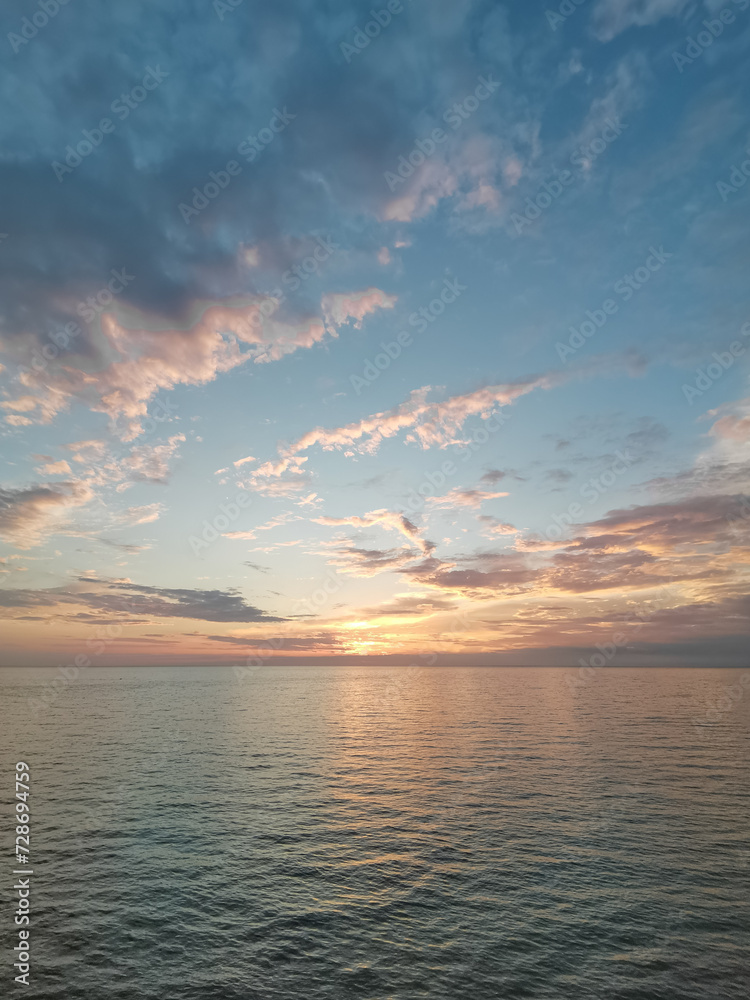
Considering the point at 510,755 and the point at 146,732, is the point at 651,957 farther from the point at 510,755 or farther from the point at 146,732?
the point at 146,732

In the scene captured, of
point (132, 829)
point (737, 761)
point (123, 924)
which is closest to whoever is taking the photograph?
point (123, 924)

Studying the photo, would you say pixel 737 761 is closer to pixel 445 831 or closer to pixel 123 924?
pixel 445 831

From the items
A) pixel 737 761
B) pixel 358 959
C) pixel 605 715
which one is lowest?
pixel 605 715

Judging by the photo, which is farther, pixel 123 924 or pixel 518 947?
pixel 123 924

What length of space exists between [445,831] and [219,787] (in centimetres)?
2400

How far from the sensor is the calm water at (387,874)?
829 inches

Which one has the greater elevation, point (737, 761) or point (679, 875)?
point (679, 875)

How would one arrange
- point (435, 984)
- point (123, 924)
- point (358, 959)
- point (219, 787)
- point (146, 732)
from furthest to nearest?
point (146, 732)
point (219, 787)
point (123, 924)
point (358, 959)
point (435, 984)

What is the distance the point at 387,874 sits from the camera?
100.0 feet

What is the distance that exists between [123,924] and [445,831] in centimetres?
2263

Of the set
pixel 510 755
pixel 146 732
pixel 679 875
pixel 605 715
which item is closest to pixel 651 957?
pixel 679 875

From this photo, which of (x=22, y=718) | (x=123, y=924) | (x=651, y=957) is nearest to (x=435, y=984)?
(x=651, y=957)

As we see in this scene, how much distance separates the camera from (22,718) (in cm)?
10062

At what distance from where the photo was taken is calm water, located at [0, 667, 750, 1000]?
21.1 m
